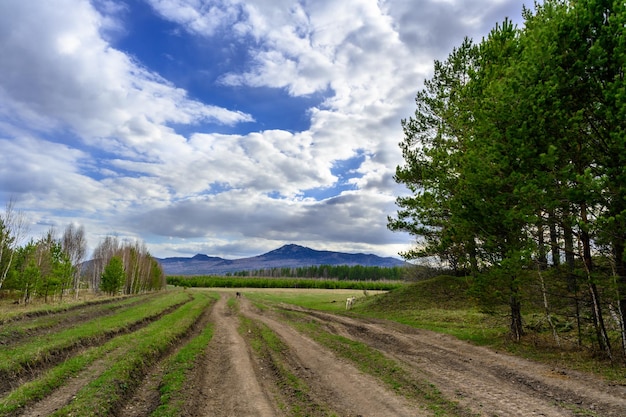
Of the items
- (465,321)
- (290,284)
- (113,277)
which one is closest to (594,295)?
(465,321)

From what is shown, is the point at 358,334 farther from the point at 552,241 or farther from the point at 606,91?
the point at 606,91

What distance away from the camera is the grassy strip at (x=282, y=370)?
9.06 meters

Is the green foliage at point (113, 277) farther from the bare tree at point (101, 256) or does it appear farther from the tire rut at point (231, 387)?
the tire rut at point (231, 387)

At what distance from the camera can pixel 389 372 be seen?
1247 cm

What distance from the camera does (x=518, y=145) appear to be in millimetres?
13672

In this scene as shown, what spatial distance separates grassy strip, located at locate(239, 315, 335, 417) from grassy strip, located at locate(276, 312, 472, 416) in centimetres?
244

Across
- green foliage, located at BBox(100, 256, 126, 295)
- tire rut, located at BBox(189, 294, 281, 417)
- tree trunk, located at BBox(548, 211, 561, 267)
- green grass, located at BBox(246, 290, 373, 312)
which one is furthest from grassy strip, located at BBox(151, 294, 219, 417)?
green foliage, located at BBox(100, 256, 126, 295)

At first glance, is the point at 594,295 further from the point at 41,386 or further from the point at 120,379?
the point at 41,386

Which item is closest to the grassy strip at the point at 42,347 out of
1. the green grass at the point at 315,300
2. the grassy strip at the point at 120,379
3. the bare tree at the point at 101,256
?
the grassy strip at the point at 120,379

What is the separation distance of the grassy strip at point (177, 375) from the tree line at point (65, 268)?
112 feet

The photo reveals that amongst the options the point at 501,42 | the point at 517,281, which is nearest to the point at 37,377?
the point at 517,281

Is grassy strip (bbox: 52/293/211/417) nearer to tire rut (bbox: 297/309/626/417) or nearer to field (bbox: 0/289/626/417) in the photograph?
field (bbox: 0/289/626/417)

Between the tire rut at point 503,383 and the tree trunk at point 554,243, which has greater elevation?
the tree trunk at point 554,243

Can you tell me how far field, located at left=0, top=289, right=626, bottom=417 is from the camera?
9.00 metres
